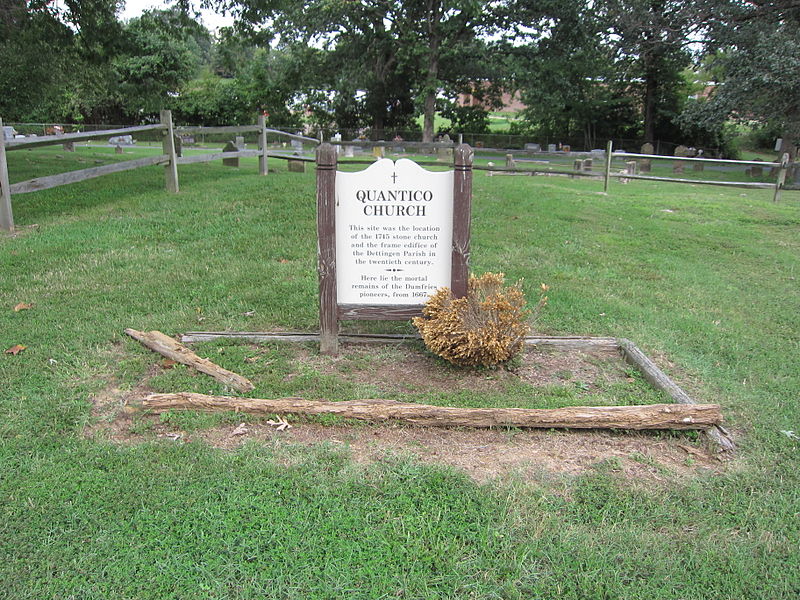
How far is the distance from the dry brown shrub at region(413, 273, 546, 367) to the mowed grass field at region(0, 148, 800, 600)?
1.09 ft

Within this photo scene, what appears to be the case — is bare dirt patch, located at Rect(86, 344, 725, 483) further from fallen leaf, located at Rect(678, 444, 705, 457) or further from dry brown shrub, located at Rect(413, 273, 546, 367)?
Answer: dry brown shrub, located at Rect(413, 273, 546, 367)

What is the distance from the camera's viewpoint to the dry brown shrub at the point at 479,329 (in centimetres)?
429

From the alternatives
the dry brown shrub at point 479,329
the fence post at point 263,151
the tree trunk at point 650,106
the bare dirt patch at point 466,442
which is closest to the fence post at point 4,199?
the bare dirt patch at point 466,442

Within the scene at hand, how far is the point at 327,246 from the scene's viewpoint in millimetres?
4621

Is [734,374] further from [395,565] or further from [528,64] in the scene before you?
[528,64]

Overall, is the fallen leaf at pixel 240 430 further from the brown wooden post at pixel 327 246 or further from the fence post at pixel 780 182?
the fence post at pixel 780 182

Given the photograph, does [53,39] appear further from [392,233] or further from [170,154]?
[392,233]

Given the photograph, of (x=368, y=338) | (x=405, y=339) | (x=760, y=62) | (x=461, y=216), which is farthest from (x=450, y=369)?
(x=760, y=62)

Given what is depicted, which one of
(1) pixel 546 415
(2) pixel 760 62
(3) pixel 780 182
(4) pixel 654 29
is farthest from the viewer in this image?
(4) pixel 654 29

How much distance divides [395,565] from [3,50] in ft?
68.2

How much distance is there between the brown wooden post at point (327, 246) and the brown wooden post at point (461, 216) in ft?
2.86

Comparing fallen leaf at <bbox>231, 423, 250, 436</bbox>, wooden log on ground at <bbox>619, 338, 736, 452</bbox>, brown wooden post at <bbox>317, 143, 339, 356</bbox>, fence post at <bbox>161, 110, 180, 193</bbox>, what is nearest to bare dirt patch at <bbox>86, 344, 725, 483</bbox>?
fallen leaf at <bbox>231, 423, 250, 436</bbox>

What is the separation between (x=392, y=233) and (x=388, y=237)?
4cm

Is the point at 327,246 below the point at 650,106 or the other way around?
below
